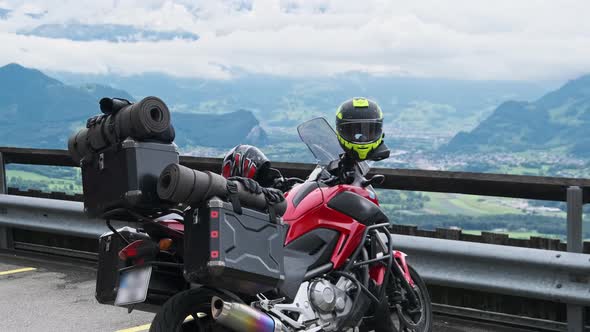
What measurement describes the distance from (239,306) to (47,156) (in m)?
5.76

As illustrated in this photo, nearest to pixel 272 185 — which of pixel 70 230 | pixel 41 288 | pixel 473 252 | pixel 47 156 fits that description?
pixel 473 252

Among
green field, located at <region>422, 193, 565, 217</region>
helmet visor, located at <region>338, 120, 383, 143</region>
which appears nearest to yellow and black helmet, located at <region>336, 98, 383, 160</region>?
helmet visor, located at <region>338, 120, 383, 143</region>

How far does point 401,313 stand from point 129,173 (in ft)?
6.77

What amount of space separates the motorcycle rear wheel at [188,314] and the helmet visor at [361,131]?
149cm

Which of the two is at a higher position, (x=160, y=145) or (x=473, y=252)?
(x=160, y=145)

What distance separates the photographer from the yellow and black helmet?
532 cm

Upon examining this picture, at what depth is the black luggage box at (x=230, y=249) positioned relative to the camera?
3.98 m

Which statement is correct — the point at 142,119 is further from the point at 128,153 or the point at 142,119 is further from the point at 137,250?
the point at 137,250

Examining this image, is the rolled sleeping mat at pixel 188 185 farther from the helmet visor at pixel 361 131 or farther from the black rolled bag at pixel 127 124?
the helmet visor at pixel 361 131

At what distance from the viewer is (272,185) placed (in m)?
5.17

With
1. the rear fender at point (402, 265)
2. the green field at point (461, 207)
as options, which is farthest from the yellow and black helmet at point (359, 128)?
the green field at point (461, 207)

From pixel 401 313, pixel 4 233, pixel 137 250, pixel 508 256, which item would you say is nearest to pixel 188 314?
pixel 137 250

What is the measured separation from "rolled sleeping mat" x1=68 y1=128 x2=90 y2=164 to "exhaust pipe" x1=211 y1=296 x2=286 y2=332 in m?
0.97

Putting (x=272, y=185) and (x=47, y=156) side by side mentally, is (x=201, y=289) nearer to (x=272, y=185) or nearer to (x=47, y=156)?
(x=272, y=185)
